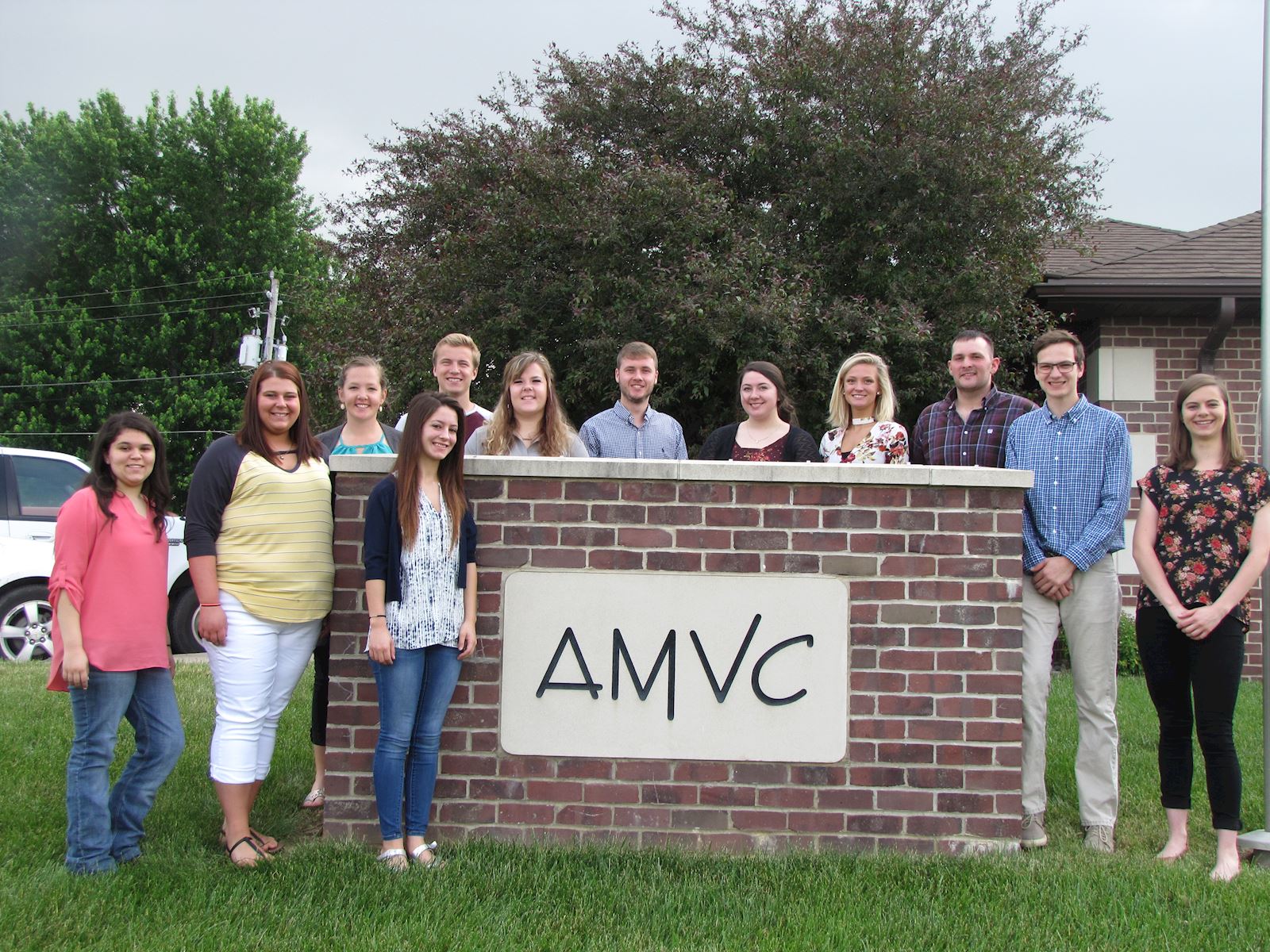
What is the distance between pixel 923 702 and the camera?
155 inches

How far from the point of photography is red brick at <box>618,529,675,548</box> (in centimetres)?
396

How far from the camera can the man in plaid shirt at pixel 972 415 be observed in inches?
173

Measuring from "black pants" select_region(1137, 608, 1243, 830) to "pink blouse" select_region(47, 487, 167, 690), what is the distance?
11.9 feet

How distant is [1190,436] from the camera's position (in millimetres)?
4113

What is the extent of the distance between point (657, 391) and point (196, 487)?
20.4ft

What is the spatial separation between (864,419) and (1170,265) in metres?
5.61

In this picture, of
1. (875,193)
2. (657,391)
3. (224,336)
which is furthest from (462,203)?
(224,336)

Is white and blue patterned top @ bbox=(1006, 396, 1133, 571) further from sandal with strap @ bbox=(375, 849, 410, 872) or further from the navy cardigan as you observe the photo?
sandal with strap @ bbox=(375, 849, 410, 872)

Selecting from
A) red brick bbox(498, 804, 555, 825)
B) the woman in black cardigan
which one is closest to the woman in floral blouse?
the woman in black cardigan

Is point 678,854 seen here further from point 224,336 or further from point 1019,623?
point 224,336

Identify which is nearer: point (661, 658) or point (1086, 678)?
point (661, 658)

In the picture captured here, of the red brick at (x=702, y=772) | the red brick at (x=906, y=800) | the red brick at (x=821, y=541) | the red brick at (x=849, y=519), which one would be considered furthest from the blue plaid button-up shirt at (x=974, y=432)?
the red brick at (x=702, y=772)

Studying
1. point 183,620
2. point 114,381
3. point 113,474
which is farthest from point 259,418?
point 114,381

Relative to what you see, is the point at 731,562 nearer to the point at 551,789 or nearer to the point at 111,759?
the point at 551,789
